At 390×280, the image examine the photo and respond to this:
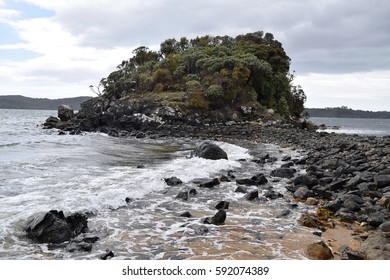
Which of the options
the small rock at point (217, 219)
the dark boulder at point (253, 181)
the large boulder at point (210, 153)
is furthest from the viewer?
the large boulder at point (210, 153)

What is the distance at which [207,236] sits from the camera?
7641mm

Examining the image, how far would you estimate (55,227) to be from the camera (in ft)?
23.9

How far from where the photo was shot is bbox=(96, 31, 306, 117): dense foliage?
173 ft

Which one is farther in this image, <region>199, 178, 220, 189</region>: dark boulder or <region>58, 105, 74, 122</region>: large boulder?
<region>58, 105, 74, 122</region>: large boulder

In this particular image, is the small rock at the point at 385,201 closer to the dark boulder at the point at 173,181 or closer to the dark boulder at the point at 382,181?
the dark boulder at the point at 382,181

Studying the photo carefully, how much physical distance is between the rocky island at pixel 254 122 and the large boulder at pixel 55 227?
276 cm

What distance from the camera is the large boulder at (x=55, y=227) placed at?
714 cm

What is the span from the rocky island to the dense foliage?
169 mm

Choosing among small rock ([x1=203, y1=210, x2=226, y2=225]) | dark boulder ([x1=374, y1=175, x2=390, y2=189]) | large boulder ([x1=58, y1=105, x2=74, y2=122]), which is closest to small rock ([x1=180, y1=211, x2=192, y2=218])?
small rock ([x1=203, y1=210, x2=226, y2=225])

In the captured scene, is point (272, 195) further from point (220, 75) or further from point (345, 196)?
point (220, 75)

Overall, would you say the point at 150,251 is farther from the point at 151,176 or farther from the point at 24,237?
Answer: the point at 151,176

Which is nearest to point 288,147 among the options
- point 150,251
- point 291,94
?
point 150,251

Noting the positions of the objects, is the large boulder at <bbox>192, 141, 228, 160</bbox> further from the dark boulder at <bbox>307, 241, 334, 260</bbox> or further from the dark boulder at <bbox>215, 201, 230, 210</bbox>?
the dark boulder at <bbox>307, 241, 334, 260</bbox>

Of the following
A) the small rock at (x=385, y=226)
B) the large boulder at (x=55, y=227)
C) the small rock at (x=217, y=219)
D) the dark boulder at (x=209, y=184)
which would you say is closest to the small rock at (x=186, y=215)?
the small rock at (x=217, y=219)
